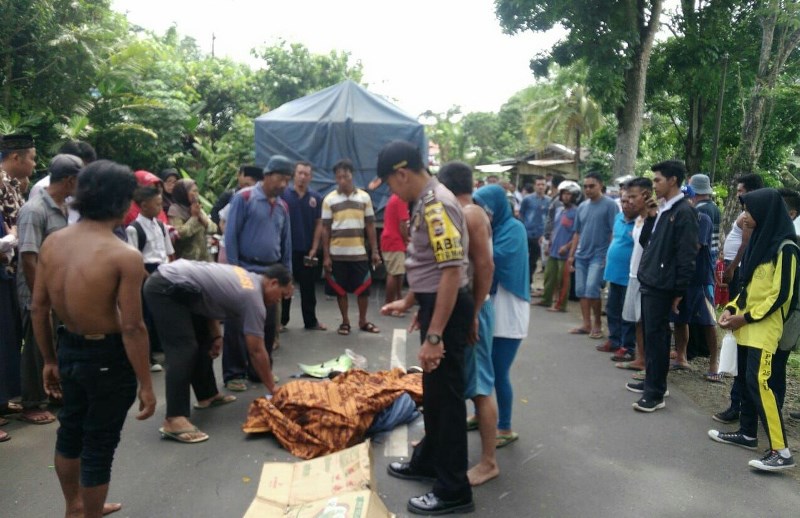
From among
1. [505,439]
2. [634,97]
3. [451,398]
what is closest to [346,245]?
[505,439]

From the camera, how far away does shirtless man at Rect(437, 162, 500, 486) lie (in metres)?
3.56

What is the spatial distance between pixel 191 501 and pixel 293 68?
15.9m

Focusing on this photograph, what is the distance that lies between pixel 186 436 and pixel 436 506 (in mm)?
1875

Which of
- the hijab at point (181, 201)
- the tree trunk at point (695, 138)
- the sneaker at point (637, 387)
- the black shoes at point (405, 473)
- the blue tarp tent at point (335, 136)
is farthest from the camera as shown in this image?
the tree trunk at point (695, 138)

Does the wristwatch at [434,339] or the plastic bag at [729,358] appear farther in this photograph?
the plastic bag at [729,358]

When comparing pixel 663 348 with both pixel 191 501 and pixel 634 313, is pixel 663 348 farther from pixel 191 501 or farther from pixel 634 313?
pixel 191 501

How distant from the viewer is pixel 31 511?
11.2 feet

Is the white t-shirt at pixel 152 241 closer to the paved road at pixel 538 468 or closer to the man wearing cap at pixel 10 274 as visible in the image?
the man wearing cap at pixel 10 274

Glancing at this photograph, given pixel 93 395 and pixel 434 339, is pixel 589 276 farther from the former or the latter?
pixel 93 395

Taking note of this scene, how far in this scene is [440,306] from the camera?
10.7 ft

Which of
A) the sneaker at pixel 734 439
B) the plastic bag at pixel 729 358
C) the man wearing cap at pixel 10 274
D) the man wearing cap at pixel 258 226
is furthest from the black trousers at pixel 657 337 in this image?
the man wearing cap at pixel 10 274

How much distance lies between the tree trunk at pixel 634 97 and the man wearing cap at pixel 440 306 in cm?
1016

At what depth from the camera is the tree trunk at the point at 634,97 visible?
12211mm

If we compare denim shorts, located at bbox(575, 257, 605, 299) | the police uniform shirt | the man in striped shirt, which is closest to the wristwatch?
the police uniform shirt
